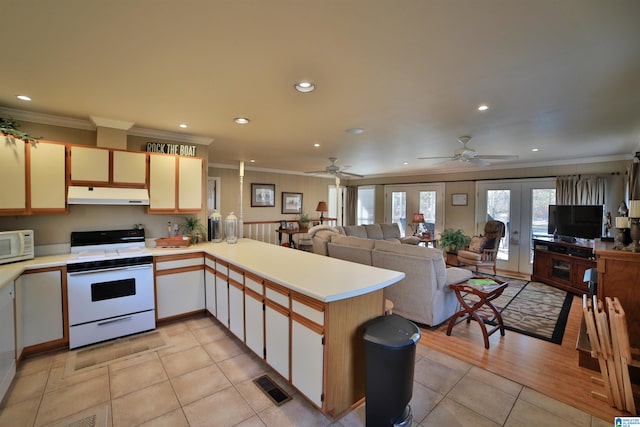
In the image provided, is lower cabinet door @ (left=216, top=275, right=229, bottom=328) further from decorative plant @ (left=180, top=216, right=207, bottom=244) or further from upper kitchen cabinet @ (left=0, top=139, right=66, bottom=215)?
upper kitchen cabinet @ (left=0, top=139, right=66, bottom=215)

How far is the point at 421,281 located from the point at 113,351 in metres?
3.47

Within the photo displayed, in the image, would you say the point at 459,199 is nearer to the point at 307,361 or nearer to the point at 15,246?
the point at 307,361

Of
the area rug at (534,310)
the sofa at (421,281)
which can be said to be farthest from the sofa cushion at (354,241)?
the area rug at (534,310)

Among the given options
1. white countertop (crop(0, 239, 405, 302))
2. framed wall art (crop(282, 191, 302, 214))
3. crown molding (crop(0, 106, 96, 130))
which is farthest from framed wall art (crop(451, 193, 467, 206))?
crown molding (crop(0, 106, 96, 130))

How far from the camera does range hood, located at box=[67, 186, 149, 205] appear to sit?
304cm

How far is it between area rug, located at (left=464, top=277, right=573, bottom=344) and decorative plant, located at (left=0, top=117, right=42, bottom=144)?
566 centimetres

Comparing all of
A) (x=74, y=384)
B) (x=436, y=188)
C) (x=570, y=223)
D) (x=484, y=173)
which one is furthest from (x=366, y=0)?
(x=436, y=188)

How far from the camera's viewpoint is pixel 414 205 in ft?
27.8

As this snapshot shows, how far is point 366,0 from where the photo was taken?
1.31m

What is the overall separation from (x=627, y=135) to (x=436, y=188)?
167 inches

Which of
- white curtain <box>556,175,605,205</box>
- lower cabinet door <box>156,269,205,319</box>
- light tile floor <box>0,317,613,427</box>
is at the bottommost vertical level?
light tile floor <box>0,317,613,427</box>

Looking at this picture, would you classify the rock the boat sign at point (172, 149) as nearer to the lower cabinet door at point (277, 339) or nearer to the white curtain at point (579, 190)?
the lower cabinet door at point (277, 339)

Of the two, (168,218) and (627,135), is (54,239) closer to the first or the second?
(168,218)

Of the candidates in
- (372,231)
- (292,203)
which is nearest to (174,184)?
(372,231)
